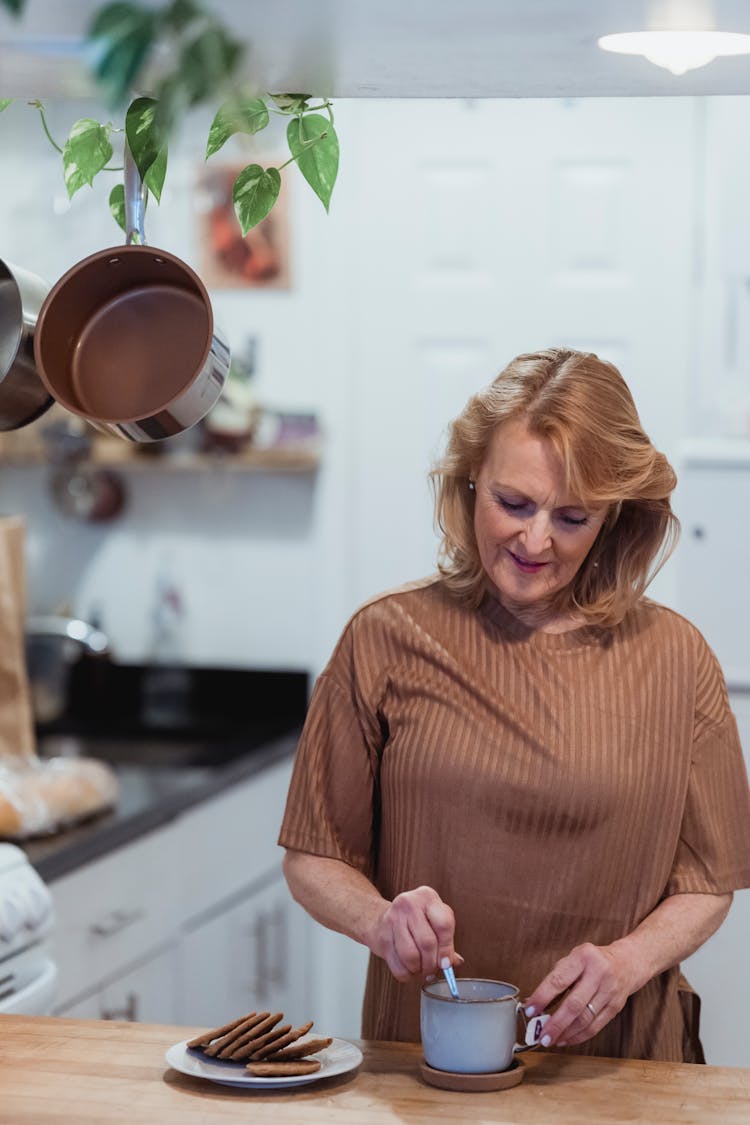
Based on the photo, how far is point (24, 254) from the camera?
12.2 feet

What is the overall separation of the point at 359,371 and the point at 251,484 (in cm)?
38

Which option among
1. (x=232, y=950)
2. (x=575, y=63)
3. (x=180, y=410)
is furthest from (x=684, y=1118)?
(x=232, y=950)

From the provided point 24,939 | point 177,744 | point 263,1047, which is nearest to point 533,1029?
point 263,1047

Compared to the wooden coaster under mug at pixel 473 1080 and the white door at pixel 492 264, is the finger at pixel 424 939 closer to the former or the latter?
the wooden coaster under mug at pixel 473 1080

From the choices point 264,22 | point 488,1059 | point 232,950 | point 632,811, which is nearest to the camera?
point 264,22

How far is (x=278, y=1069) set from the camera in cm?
141

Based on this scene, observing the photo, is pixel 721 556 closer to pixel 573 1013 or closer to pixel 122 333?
pixel 573 1013

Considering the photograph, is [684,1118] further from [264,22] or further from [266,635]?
[266,635]

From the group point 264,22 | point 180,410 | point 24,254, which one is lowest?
point 180,410

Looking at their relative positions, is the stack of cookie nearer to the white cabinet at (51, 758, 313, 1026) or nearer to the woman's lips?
the woman's lips

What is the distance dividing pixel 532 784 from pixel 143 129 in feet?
2.45

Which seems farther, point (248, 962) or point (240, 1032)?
point (248, 962)

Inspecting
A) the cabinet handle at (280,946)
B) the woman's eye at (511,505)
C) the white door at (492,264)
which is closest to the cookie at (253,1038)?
the woman's eye at (511,505)

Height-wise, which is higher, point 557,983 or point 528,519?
point 528,519
